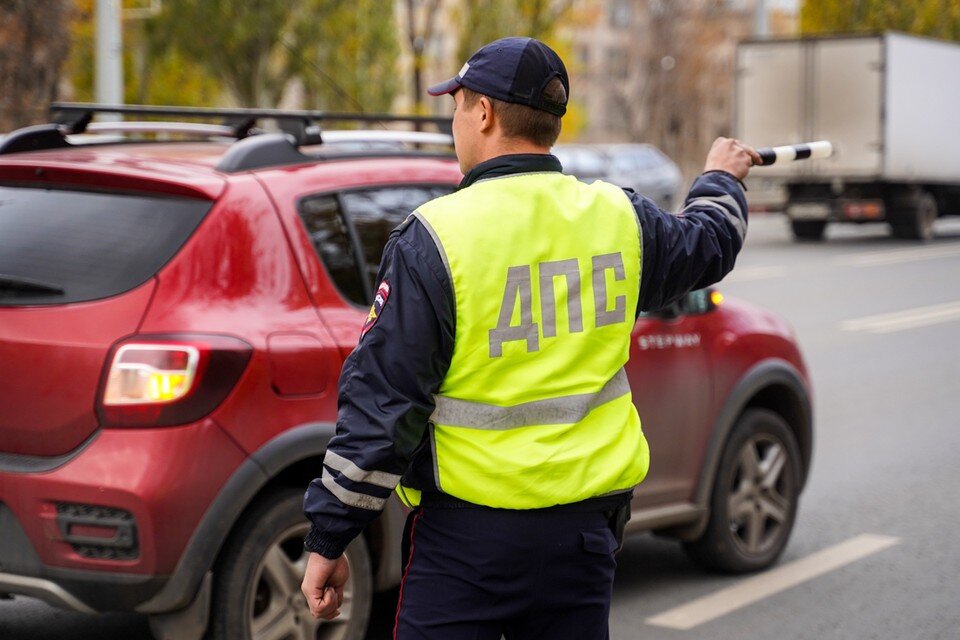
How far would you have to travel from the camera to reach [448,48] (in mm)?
83125

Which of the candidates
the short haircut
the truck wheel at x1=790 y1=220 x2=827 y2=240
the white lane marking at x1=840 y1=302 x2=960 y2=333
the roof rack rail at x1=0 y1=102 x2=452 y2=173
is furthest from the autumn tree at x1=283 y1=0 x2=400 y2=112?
the short haircut

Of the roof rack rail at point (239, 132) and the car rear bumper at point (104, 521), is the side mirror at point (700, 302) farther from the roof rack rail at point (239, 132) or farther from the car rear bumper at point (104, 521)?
the car rear bumper at point (104, 521)

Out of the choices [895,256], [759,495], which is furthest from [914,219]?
[759,495]

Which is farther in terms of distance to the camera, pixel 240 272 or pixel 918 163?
pixel 918 163

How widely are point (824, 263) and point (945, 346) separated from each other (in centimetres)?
900

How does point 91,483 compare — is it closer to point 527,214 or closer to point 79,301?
point 79,301

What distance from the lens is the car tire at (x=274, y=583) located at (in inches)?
160

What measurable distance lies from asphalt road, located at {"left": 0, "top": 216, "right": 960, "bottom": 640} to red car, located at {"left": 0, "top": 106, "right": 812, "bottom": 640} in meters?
0.97

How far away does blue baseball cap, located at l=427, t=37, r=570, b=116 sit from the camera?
2730 millimetres

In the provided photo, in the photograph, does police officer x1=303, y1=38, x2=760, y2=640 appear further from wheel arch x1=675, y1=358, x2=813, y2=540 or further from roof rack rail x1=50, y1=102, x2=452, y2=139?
wheel arch x1=675, y1=358, x2=813, y2=540

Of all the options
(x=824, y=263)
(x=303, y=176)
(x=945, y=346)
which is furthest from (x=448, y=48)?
(x=303, y=176)

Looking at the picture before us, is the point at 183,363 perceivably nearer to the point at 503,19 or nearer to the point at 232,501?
the point at 232,501

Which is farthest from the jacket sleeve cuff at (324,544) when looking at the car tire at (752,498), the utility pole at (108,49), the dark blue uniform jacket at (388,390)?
the utility pole at (108,49)

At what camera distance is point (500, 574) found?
2.69 m
